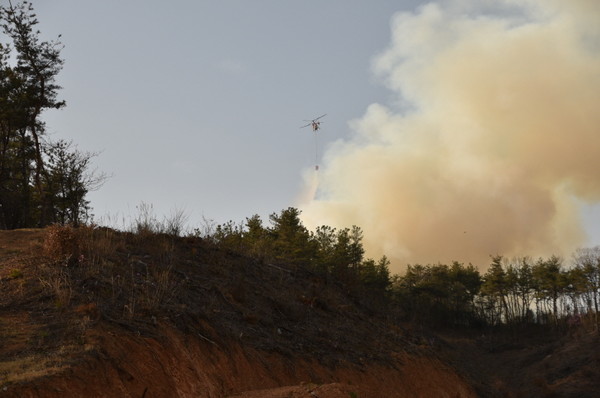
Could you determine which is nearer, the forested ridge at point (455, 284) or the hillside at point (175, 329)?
the hillside at point (175, 329)

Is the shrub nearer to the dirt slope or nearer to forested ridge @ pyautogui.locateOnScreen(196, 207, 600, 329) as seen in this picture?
the dirt slope

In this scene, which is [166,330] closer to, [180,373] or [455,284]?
[180,373]

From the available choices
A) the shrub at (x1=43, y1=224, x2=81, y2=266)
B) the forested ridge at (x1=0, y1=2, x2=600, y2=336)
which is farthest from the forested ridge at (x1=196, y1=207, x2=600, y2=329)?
the shrub at (x1=43, y1=224, x2=81, y2=266)

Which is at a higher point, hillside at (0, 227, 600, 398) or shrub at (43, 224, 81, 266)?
shrub at (43, 224, 81, 266)

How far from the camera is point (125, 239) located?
58.7 ft

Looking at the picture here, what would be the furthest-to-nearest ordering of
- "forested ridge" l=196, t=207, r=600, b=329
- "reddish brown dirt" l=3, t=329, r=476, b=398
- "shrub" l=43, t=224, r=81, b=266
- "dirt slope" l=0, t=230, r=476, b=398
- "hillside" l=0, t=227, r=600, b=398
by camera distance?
1. "forested ridge" l=196, t=207, r=600, b=329
2. "shrub" l=43, t=224, r=81, b=266
3. "hillside" l=0, t=227, r=600, b=398
4. "dirt slope" l=0, t=230, r=476, b=398
5. "reddish brown dirt" l=3, t=329, r=476, b=398

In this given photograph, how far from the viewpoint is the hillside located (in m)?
10.0

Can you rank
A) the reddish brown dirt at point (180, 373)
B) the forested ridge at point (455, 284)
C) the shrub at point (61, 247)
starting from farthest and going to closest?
the forested ridge at point (455, 284), the shrub at point (61, 247), the reddish brown dirt at point (180, 373)

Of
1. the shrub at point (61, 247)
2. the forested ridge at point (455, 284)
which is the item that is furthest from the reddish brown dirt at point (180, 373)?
the forested ridge at point (455, 284)

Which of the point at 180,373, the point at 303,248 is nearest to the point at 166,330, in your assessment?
the point at 180,373

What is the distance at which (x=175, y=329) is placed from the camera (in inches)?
486

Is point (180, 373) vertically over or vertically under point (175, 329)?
under

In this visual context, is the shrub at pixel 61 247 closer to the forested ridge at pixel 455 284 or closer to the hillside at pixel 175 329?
the hillside at pixel 175 329

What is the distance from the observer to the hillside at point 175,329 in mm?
10000
